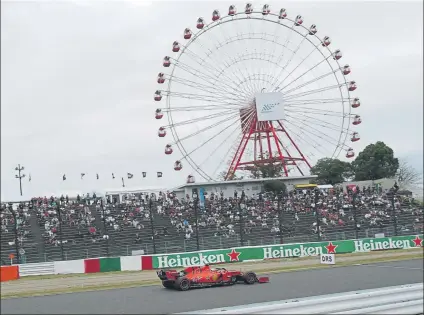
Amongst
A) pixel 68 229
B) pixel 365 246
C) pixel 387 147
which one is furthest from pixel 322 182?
pixel 68 229

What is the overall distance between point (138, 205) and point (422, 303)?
22.4 m

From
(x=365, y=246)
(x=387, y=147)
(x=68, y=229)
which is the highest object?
(x=387, y=147)

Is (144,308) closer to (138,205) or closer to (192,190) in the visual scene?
(138,205)

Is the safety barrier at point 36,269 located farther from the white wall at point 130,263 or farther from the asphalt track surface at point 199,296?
the asphalt track surface at point 199,296

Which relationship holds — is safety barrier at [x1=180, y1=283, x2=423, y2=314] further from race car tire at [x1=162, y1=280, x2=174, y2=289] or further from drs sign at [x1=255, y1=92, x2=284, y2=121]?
drs sign at [x1=255, y1=92, x2=284, y2=121]

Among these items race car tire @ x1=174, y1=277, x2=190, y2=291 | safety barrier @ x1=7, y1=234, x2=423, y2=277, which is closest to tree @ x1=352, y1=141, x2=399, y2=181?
safety barrier @ x1=7, y1=234, x2=423, y2=277

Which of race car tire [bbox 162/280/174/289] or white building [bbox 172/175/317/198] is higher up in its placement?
white building [bbox 172/175/317/198]

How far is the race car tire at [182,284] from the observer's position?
1570cm

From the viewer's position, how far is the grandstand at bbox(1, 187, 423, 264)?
25.6 metres

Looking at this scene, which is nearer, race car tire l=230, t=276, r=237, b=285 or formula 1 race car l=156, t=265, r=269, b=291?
formula 1 race car l=156, t=265, r=269, b=291

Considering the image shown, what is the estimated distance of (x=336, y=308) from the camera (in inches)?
342

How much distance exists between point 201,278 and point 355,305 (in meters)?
7.90

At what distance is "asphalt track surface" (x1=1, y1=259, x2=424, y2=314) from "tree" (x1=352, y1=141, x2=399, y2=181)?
1980 inches

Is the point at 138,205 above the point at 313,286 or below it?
above
